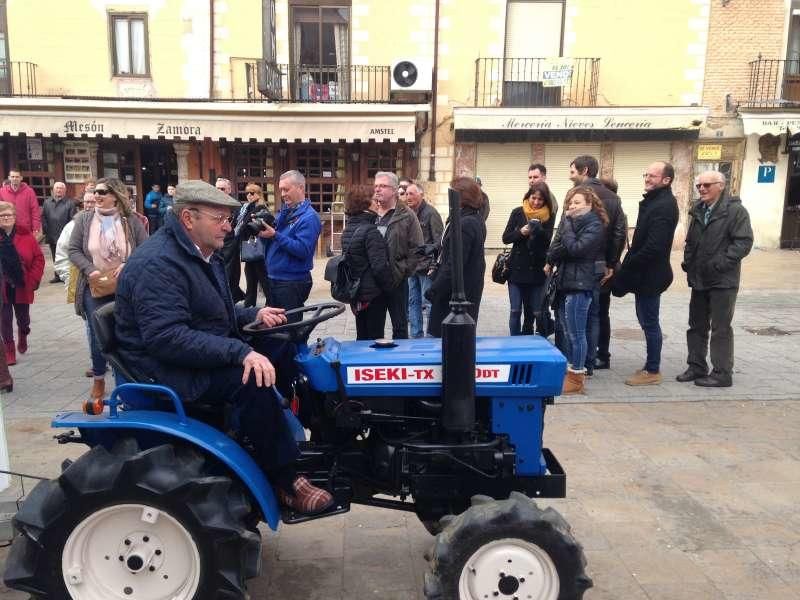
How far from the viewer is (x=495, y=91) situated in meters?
16.8

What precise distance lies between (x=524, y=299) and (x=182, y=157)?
12476 millimetres

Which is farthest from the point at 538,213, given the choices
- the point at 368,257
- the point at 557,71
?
the point at 557,71

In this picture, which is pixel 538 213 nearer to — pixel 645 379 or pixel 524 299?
pixel 524 299

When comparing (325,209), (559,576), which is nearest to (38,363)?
(559,576)

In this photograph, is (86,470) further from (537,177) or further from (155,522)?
(537,177)

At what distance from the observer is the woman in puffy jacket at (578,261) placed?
562 cm

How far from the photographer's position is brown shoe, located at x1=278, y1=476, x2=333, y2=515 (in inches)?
115

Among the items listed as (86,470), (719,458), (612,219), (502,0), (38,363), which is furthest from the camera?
(502,0)

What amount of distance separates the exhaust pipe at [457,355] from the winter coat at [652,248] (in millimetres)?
3799

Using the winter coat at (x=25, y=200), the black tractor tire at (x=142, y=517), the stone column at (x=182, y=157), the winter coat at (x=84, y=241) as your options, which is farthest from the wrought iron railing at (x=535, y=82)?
the black tractor tire at (x=142, y=517)

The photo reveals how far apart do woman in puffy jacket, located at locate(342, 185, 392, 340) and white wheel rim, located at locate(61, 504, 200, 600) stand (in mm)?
3141

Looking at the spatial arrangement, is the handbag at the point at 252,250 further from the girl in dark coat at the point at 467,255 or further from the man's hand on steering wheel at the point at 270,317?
the man's hand on steering wheel at the point at 270,317

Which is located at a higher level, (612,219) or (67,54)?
(67,54)

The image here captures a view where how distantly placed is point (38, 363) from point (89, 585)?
5186mm
